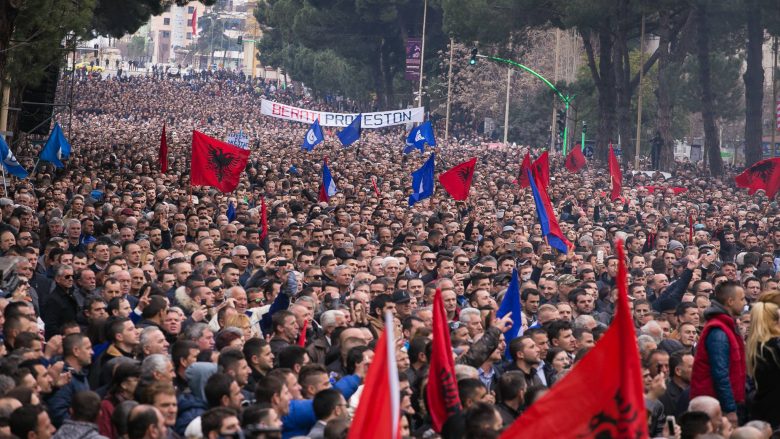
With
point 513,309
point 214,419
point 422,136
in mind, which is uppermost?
point 422,136

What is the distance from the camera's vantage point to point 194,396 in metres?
8.02

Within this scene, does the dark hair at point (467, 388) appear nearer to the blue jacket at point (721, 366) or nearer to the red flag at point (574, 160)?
the blue jacket at point (721, 366)

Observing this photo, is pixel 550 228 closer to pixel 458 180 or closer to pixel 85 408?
pixel 458 180

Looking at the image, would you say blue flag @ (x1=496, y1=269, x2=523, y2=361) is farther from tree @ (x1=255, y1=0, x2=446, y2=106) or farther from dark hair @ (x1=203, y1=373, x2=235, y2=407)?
tree @ (x1=255, y1=0, x2=446, y2=106)

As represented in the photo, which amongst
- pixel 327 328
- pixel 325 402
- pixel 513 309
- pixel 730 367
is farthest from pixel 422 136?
pixel 325 402

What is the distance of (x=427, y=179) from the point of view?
24.0 meters

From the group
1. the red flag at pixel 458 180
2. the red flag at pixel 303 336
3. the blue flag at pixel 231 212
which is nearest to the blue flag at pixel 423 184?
the red flag at pixel 458 180

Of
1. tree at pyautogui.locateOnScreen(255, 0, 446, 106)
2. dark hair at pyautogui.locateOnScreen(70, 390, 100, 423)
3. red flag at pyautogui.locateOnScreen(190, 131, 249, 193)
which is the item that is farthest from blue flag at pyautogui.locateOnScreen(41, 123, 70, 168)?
tree at pyautogui.locateOnScreen(255, 0, 446, 106)

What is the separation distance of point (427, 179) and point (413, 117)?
2444cm

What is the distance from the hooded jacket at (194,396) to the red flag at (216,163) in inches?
499

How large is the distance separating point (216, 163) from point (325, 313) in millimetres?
10996

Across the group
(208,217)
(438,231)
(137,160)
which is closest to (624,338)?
(438,231)

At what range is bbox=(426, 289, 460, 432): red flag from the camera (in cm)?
→ 741

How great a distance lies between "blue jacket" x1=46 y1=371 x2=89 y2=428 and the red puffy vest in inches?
131
